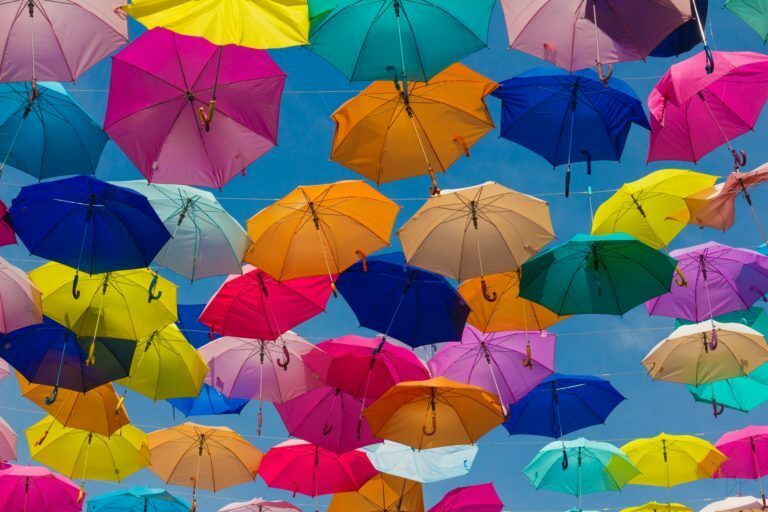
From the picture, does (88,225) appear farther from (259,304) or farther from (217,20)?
(217,20)

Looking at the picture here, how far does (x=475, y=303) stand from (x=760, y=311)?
5240mm

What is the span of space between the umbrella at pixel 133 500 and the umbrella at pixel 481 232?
7.30 m

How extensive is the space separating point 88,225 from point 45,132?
1466mm

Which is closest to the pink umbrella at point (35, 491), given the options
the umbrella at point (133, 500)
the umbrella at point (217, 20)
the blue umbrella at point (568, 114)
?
the umbrella at point (133, 500)

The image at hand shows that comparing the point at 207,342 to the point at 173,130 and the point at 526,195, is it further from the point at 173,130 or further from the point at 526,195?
the point at 526,195

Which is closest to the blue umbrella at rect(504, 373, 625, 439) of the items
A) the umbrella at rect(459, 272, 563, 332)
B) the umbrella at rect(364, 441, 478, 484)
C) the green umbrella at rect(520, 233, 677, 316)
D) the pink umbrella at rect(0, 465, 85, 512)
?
the umbrella at rect(364, 441, 478, 484)

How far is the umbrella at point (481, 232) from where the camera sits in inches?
440

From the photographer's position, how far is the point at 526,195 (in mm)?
11211

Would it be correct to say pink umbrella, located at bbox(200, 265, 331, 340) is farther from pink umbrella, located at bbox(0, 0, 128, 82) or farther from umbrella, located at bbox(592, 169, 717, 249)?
umbrella, located at bbox(592, 169, 717, 249)

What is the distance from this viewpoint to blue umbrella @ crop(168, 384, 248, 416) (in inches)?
589

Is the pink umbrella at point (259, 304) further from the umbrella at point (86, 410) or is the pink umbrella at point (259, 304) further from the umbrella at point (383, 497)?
the umbrella at point (383, 497)

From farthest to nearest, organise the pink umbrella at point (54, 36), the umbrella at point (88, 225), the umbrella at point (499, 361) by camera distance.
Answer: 1. the umbrella at point (499, 361)
2. the umbrella at point (88, 225)
3. the pink umbrella at point (54, 36)

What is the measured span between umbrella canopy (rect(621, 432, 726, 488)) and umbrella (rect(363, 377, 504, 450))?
13.3ft

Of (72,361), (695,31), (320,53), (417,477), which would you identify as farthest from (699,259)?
(72,361)
